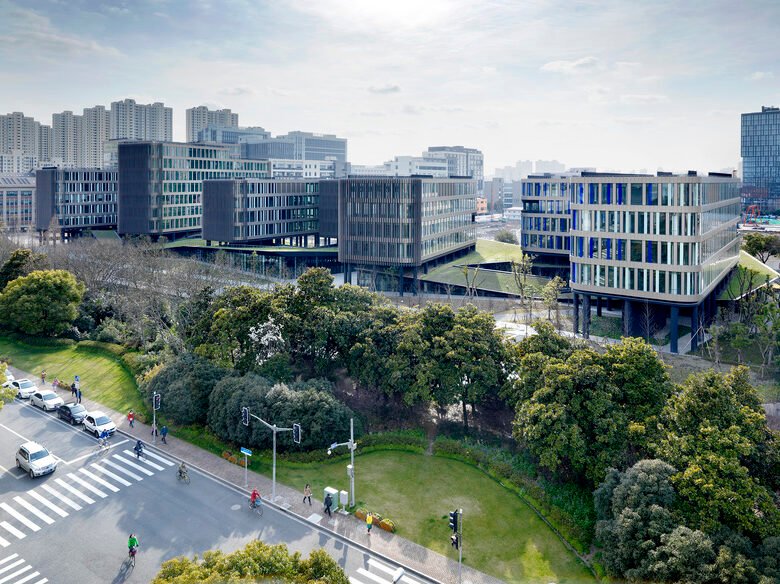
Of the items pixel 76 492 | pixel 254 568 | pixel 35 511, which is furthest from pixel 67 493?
pixel 254 568

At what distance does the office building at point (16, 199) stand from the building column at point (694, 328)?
6582 inches

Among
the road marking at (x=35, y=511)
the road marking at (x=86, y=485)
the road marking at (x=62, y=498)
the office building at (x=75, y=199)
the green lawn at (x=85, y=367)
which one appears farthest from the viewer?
the office building at (x=75, y=199)

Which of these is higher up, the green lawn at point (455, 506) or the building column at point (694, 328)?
the building column at point (694, 328)

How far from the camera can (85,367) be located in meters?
63.6

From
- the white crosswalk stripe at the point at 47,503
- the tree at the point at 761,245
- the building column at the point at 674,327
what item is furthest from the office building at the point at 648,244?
the white crosswalk stripe at the point at 47,503

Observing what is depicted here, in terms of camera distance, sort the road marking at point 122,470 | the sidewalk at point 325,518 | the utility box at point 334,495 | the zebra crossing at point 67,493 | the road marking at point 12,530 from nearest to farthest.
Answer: the sidewalk at point 325,518
the road marking at point 12,530
the zebra crossing at point 67,493
the utility box at point 334,495
the road marking at point 122,470

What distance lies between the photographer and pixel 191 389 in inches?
1918

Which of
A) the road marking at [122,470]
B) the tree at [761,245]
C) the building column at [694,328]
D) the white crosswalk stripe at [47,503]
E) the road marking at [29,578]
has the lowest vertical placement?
the road marking at [29,578]

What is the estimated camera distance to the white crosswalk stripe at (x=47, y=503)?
1460 inches

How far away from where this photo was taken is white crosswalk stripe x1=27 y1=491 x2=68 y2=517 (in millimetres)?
37094

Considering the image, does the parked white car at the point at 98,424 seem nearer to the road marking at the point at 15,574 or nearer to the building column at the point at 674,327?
the road marking at the point at 15,574

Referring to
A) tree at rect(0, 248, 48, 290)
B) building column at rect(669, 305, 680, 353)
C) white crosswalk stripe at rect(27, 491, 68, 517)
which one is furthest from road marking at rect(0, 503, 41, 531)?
building column at rect(669, 305, 680, 353)

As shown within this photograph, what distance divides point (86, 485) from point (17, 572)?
30.1 ft

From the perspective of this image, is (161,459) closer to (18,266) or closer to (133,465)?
A: (133,465)
